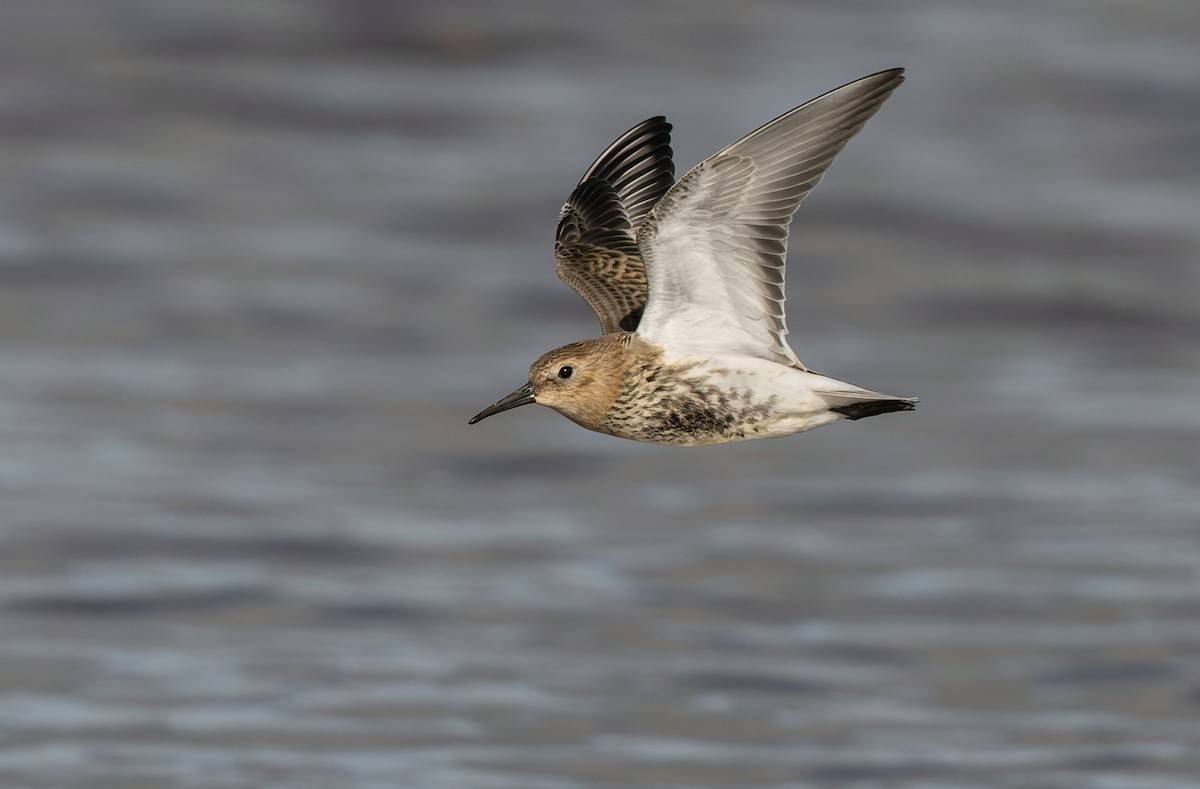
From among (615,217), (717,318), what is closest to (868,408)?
(717,318)

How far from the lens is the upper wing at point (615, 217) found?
36.2 feet

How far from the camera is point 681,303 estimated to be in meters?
9.88

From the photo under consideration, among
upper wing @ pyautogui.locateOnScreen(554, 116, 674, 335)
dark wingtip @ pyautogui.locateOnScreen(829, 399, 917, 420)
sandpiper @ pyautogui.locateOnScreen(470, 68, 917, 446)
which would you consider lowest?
dark wingtip @ pyautogui.locateOnScreen(829, 399, 917, 420)

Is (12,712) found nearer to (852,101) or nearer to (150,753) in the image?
(150,753)

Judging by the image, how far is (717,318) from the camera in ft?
32.4

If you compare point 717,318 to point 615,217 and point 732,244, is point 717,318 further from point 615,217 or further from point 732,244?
point 615,217

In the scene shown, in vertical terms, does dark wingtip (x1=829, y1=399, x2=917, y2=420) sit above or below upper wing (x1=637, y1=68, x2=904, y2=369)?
below

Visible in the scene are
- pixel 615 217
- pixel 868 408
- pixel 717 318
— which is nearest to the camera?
pixel 868 408

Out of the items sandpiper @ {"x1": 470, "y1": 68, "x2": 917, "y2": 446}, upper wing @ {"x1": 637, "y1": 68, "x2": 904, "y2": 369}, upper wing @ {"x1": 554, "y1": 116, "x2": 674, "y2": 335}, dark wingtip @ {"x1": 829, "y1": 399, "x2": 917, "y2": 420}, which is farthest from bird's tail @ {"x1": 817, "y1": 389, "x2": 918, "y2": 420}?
upper wing @ {"x1": 554, "y1": 116, "x2": 674, "y2": 335}

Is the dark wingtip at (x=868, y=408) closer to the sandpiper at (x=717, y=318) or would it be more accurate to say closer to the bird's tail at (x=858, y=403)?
the bird's tail at (x=858, y=403)

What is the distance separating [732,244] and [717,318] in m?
0.31

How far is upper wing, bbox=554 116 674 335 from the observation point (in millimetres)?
11039

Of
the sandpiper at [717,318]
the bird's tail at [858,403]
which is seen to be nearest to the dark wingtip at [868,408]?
the bird's tail at [858,403]

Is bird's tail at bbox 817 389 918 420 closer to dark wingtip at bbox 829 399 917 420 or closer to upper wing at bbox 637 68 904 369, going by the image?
dark wingtip at bbox 829 399 917 420
